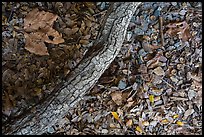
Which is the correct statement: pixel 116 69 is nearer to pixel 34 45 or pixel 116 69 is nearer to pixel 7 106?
pixel 34 45

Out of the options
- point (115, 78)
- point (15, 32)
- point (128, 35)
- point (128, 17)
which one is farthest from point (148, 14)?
point (15, 32)

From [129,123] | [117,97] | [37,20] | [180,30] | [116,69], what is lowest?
[129,123]

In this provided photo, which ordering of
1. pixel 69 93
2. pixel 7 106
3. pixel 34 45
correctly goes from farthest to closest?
pixel 34 45
pixel 7 106
pixel 69 93

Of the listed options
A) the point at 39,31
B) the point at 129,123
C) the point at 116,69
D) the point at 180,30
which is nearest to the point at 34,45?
the point at 39,31

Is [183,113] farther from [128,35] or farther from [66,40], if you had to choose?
[66,40]

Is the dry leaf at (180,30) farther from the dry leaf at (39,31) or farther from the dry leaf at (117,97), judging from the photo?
the dry leaf at (39,31)

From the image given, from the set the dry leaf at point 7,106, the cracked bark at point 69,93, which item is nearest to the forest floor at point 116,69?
the dry leaf at point 7,106

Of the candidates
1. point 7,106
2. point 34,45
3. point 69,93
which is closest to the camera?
point 69,93
